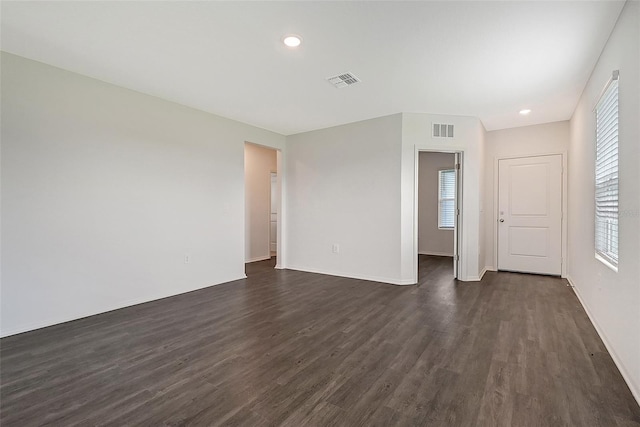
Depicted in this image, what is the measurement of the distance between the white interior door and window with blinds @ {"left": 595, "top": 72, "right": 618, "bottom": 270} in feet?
7.71

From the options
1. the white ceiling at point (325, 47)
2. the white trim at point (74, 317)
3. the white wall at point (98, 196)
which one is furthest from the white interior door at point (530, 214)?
the white trim at point (74, 317)

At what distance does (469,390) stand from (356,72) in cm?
301

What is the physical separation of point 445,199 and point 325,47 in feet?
19.4

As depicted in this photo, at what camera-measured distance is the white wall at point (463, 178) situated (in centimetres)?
462

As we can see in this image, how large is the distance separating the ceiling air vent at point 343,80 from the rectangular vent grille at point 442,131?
1.88 metres

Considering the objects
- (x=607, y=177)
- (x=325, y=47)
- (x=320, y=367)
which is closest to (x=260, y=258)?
(x=320, y=367)

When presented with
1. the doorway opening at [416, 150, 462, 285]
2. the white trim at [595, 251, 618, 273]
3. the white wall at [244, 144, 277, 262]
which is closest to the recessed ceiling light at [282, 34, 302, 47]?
the white trim at [595, 251, 618, 273]

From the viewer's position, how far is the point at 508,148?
216 inches

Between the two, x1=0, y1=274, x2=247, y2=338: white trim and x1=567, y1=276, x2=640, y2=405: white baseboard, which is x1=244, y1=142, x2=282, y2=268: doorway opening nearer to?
x1=0, y1=274, x2=247, y2=338: white trim

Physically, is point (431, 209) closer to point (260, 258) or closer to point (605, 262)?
point (260, 258)

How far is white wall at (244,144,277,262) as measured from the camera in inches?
266

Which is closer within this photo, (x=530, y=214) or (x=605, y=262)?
(x=605, y=262)

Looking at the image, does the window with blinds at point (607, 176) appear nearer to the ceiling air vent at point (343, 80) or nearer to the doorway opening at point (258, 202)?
the ceiling air vent at point (343, 80)

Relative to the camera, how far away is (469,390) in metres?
1.95
